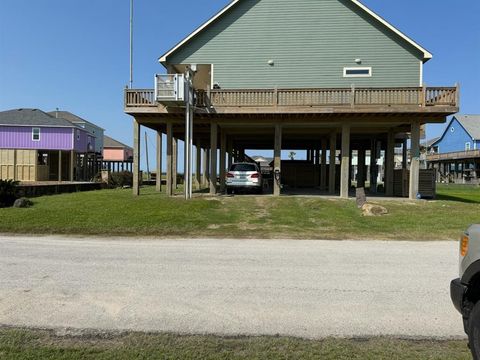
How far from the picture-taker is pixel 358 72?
920 inches

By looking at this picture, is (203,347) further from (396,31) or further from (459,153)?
(459,153)

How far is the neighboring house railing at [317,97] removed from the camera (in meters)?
19.5

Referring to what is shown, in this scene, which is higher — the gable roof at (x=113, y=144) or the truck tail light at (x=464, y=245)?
the gable roof at (x=113, y=144)

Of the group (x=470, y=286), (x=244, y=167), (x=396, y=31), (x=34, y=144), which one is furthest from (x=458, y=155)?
(x=470, y=286)

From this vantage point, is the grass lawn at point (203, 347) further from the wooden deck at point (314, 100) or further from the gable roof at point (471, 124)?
the gable roof at point (471, 124)

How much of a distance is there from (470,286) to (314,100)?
17018 mm

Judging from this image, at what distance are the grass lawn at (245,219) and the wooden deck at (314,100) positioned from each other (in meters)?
4.12

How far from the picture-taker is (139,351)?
4148 mm

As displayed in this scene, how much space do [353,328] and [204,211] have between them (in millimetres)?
11858

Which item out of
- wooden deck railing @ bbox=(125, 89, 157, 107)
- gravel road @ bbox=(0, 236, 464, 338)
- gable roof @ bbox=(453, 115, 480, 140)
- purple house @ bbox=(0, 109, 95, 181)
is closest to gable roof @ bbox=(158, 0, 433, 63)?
wooden deck railing @ bbox=(125, 89, 157, 107)

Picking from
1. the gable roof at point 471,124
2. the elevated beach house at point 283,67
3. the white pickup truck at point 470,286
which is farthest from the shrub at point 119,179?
the gable roof at point 471,124

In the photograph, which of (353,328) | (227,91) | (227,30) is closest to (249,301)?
(353,328)

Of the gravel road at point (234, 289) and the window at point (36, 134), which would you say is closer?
the gravel road at point (234, 289)

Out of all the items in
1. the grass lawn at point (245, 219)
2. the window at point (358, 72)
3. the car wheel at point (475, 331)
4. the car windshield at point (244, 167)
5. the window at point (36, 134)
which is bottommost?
the grass lawn at point (245, 219)
